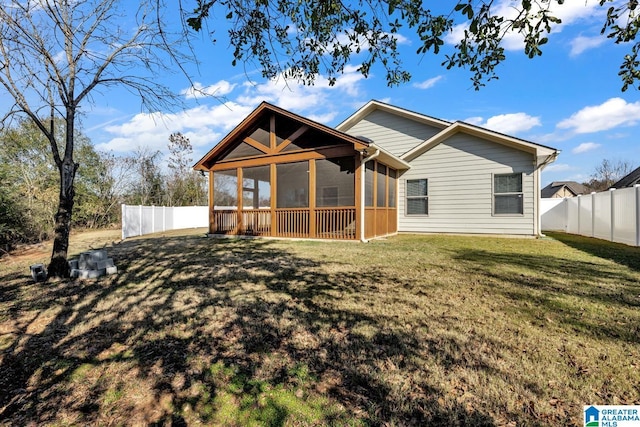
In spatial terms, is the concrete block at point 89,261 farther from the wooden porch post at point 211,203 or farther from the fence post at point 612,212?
the fence post at point 612,212

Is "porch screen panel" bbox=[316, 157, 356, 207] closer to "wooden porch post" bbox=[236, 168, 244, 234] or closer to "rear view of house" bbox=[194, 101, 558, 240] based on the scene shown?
"rear view of house" bbox=[194, 101, 558, 240]

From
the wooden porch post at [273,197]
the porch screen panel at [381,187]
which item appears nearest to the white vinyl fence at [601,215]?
the porch screen panel at [381,187]

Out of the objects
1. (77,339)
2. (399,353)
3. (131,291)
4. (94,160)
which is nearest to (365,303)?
(399,353)

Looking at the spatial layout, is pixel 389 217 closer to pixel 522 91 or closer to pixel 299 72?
pixel 522 91

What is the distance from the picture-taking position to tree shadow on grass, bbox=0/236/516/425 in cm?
187

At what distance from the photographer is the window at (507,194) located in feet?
33.1

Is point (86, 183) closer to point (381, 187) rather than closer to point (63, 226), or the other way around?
point (63, 226)

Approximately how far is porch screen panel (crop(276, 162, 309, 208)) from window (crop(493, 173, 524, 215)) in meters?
7.06

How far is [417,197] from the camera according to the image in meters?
11.8

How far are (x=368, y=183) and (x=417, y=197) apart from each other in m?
3.09

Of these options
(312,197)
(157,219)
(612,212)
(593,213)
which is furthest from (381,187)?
(157,219)

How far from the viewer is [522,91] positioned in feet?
29.0

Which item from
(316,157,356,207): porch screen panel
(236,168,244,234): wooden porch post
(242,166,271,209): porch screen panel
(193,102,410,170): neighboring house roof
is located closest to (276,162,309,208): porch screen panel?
(242,166,271,209): porch screen panel

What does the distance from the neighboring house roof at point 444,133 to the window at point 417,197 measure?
1.03 meters
